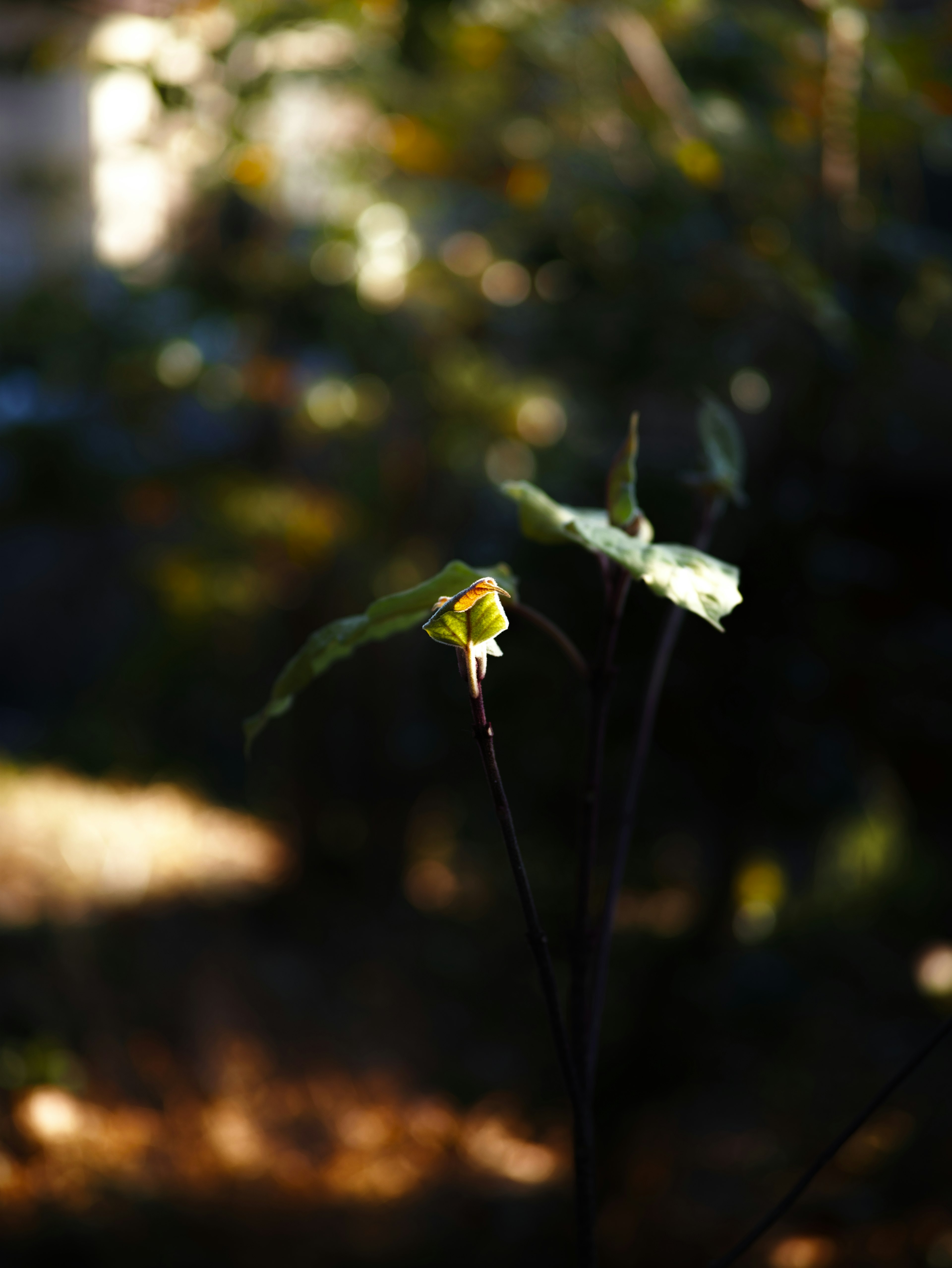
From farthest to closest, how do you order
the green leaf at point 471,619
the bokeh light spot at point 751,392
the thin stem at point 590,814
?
the bokeh light spot at point 751,392 < the thin stem at point 590,814 < the green leaf at point 471,619

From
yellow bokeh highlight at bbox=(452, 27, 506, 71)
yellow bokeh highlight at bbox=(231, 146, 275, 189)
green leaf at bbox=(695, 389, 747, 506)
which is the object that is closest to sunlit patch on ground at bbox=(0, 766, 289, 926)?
yellow bokeh highlight at bbox=(231, 146, 275, 189)

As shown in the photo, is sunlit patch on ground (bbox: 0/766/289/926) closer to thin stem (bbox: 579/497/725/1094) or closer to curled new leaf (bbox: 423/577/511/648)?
thin stem (bbox: 579/497/725/1094)

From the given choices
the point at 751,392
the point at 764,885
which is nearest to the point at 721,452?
the point at 751,392

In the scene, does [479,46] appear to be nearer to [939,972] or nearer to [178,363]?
→ [178,363]

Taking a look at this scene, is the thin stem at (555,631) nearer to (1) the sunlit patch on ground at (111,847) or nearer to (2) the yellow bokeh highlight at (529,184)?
(2) the yellow bokeh highlight at (529,184)

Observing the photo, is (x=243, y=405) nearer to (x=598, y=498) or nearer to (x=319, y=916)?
(x=598, y=498)

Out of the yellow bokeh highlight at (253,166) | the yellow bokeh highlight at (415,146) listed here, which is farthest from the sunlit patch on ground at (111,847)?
the yellow bokeh highlight at (415,146)
